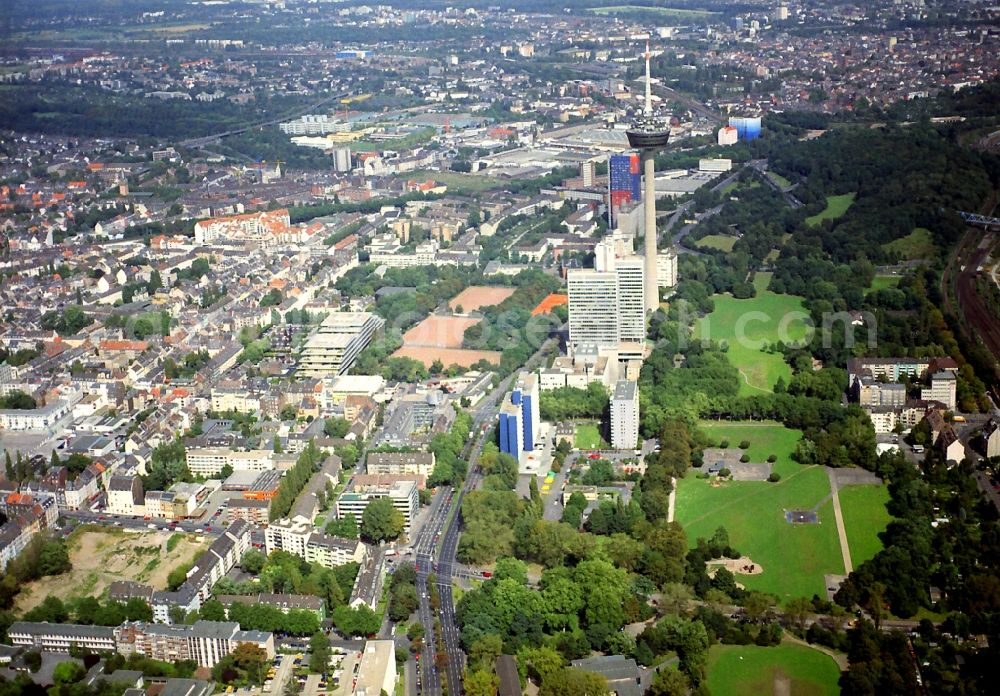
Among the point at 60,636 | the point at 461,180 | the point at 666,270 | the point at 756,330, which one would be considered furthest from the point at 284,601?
the point at 461,180

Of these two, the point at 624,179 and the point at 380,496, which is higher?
the point at 624,179

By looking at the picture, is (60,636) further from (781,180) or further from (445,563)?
(781,180)

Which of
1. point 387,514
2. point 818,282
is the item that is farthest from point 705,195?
point 387,514

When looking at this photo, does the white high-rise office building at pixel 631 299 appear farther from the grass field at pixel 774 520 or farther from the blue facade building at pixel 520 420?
the grass field at pixel 774 520

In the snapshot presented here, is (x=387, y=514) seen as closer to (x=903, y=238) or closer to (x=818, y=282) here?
(x=818, y=282)

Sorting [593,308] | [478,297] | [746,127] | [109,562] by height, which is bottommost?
[478,297]

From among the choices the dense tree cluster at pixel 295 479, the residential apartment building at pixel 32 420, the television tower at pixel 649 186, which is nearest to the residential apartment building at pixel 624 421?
the dense tree cluster at pixel 295 479

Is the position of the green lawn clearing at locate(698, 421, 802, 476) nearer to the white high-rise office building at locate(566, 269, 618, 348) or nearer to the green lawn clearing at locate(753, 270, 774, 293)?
the white high-rise office building at locate(566, 269, 618, 348)
